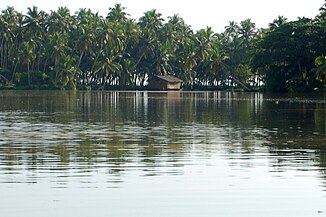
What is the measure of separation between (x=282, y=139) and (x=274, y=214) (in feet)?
39.9

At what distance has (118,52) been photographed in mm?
124000

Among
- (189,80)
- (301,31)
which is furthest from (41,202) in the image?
(189,80)

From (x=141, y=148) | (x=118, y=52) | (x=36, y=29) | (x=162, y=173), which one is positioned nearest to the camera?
(x=162, y=173)

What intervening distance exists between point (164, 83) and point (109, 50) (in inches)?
411

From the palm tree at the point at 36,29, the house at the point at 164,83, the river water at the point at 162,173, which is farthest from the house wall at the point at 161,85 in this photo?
the river water at the point at 162,173

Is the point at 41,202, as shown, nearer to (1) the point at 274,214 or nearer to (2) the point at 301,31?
(1) the point at 274,214

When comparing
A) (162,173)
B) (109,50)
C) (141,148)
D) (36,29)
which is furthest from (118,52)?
(162,173)

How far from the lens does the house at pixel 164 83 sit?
124m

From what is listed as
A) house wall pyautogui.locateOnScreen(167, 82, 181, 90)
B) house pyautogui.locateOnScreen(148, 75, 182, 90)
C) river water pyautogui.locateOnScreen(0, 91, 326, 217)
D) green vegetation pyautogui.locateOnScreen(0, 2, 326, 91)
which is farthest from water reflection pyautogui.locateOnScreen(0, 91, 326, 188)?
house pyautogui.locateOnScreen(148, 75, 182, 90)

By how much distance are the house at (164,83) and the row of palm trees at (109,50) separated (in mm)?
2487

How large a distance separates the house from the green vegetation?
99.0 inches

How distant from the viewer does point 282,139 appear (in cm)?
2208

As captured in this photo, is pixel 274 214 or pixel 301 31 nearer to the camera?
pixel 274 214

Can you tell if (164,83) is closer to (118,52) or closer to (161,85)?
(161,85)
